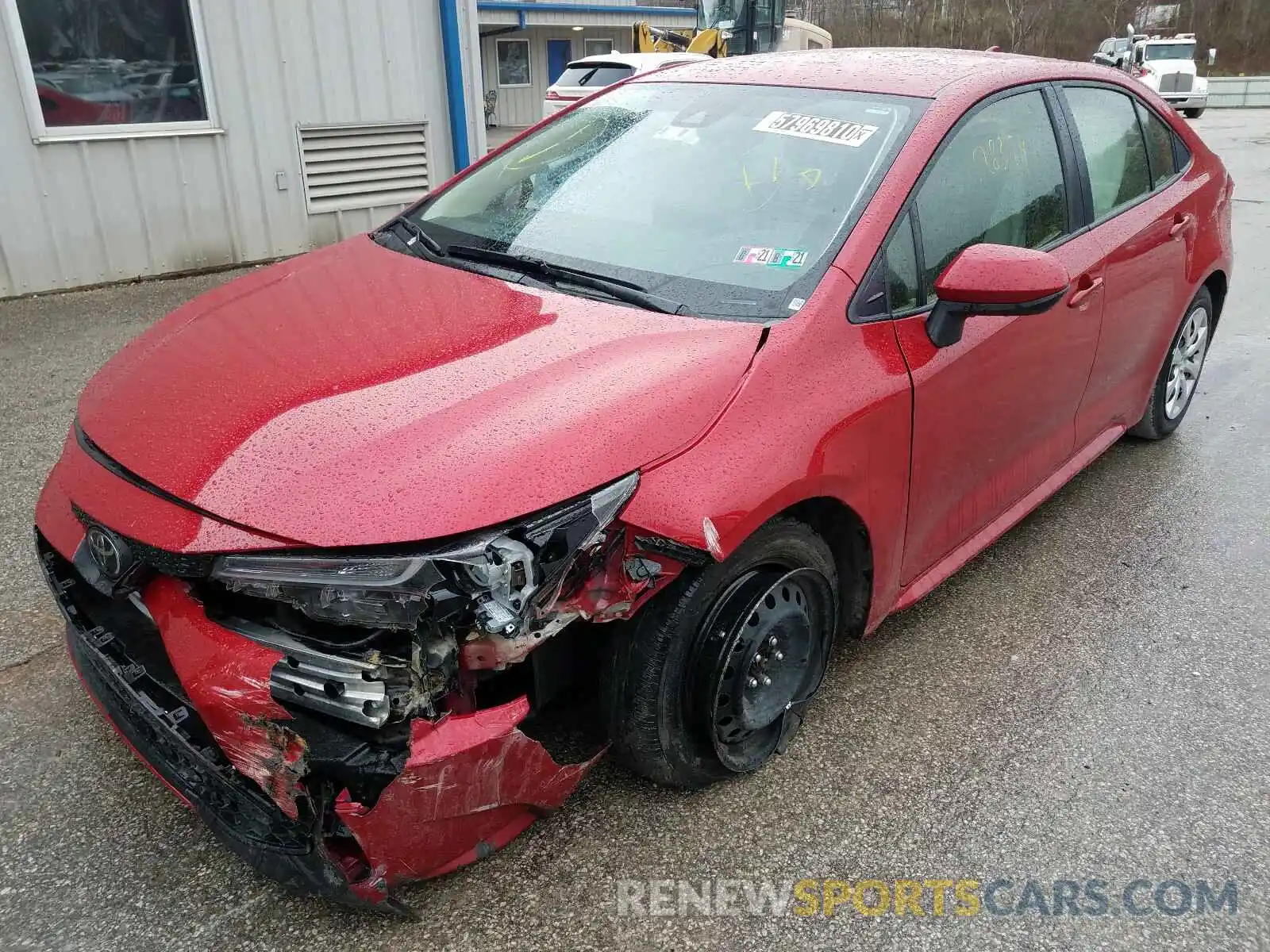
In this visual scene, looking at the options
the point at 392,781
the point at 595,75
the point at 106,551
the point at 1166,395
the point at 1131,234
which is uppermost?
the point at 1131,234

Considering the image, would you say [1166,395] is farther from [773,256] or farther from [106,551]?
[106,551]

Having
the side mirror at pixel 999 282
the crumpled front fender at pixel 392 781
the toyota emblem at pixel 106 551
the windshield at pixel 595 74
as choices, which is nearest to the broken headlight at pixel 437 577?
the crumpled front fender at pixel 392 781

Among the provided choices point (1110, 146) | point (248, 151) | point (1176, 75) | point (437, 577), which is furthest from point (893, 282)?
point (1176, 75)

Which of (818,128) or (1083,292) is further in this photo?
(1083,292)

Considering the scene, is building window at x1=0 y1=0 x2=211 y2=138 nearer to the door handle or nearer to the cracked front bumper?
the cracked front bumper

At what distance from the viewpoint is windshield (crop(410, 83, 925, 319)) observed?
2414 millimetres

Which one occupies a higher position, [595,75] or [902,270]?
[902,270]

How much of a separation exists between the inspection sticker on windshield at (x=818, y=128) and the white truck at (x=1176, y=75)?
89.2 ft

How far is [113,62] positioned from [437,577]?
Result: 6.44 metres

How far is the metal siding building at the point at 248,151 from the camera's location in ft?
20.5

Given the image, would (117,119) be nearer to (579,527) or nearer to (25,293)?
(25,293)

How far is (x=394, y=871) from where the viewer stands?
1.80 m

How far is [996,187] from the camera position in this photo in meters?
2.81

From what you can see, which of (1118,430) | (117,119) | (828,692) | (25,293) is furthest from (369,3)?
(828,692)
